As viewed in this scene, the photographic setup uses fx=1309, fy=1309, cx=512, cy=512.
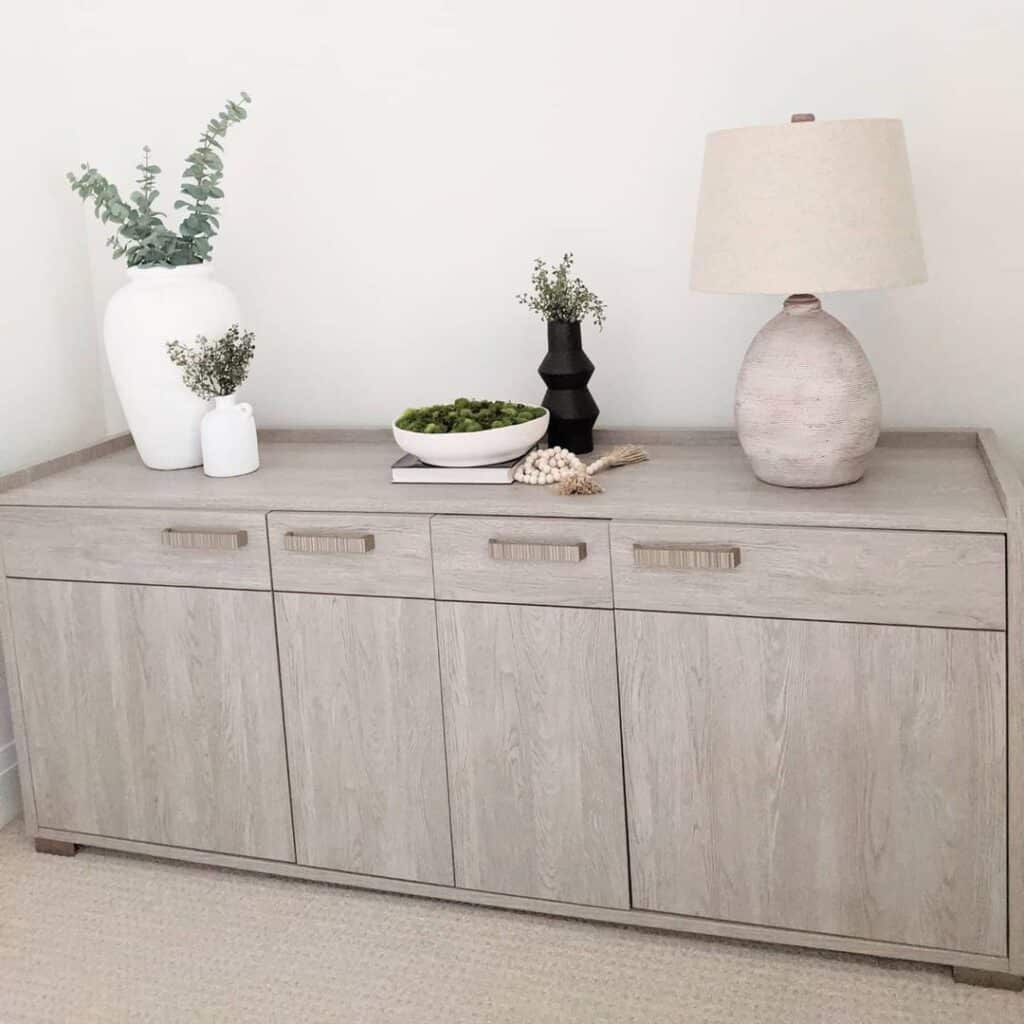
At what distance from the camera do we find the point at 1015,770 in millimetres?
1923

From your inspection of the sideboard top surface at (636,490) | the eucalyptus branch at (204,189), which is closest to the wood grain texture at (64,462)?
the sideboard top surface at (636,490)

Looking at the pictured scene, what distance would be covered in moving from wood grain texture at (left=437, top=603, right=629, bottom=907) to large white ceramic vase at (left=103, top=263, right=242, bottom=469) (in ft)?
2.32

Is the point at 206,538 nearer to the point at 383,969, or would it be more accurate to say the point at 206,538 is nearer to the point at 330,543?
the point at 330,543

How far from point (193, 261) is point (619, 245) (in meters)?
0.84

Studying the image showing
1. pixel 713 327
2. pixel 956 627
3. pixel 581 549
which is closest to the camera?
pixel 956 627

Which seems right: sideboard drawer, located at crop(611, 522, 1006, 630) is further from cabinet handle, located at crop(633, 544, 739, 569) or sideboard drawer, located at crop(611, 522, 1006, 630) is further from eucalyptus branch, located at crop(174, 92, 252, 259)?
eucalyptus branch, located at crop(174, 92, 252, 259)

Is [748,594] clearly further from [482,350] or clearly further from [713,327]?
[482,350]

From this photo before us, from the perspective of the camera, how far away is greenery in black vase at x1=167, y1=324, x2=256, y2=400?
2.48m

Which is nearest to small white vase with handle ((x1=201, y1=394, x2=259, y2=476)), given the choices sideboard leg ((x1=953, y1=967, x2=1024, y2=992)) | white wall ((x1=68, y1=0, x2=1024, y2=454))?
white wall ((x1=68, y1=0, x2=1024, y2=454))

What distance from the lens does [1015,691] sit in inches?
74.7

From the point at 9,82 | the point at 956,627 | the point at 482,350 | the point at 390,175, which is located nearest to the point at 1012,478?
the point at 956,627

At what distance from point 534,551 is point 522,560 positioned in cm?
3

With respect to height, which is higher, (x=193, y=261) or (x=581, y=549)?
(x=193, y=261)

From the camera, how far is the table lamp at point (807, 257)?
1930mm
